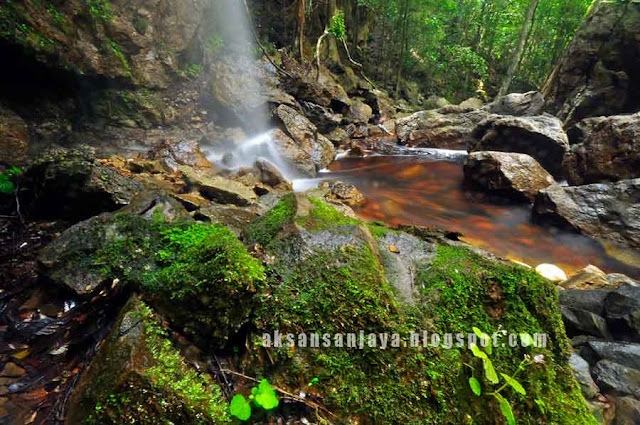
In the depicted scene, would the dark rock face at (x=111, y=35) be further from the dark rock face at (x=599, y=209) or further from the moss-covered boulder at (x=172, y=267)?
the dark rock face at (x=599, y=209)

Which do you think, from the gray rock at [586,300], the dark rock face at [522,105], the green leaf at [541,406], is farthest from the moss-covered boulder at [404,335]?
the dark rock face at [522,105]

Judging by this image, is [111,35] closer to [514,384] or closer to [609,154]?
[514,384]

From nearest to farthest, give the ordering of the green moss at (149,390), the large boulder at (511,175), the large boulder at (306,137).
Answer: the green moss at (149,390) → the large boulder at (511,175) → the large boulder at (306,137)

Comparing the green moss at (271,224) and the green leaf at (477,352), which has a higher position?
the green moss at (271,224)

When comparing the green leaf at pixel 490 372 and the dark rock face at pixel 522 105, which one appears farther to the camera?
the dark rock face at pixel 522 105

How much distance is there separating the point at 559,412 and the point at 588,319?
8.20 ft

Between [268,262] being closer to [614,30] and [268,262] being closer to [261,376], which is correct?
[261,376]

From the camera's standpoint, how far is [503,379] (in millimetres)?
1633

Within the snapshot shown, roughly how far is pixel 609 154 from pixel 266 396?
10.4 m

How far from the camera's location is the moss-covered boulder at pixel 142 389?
1257 millimetres

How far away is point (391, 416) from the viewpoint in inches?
57.6

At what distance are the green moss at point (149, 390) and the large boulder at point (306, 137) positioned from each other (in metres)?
9.46

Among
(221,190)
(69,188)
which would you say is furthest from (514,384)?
(221,190)

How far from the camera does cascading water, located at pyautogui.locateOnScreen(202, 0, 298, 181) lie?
32.8ft
